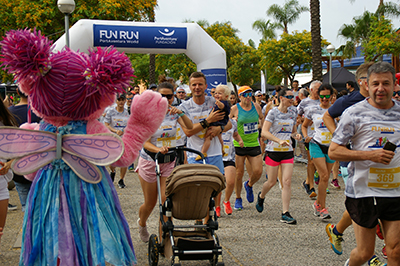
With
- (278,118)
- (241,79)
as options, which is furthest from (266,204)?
(241,79)

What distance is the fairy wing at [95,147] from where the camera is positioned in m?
Result: 2.81

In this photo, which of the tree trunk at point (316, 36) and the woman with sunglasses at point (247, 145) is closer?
the woman with sunglasses at point (247, 145)

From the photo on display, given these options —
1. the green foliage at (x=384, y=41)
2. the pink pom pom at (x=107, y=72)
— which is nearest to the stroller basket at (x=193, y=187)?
the pink pom pom at (x=107, y=72)

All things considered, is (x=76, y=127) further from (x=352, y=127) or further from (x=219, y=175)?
(x=352, y=127)

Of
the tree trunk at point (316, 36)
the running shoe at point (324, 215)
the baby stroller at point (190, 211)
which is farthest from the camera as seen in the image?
the tree trunk at point (316, 36)

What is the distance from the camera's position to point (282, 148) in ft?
21.9

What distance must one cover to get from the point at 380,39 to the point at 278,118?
591 inches

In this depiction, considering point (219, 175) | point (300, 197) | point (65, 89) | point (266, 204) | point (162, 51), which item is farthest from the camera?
point (162, 51)

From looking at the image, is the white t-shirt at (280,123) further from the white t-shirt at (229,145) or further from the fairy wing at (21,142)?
the fairy wing at (21,142)

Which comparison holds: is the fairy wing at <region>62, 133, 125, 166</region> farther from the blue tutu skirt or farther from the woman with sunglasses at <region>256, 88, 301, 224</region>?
the woman with sunglasses at <region>256, 88, 301, 224</region>

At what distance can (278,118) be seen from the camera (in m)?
7.05

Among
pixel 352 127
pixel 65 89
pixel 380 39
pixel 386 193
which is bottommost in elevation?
pixel 386 193

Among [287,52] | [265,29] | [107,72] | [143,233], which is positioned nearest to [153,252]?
[143,233]

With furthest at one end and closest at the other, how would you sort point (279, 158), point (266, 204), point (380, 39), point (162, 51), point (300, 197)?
1. point (380, 39)
2. point (162, 51)
3. point (300, 197)
4. point (266, 204)
5. point (279, 158)
